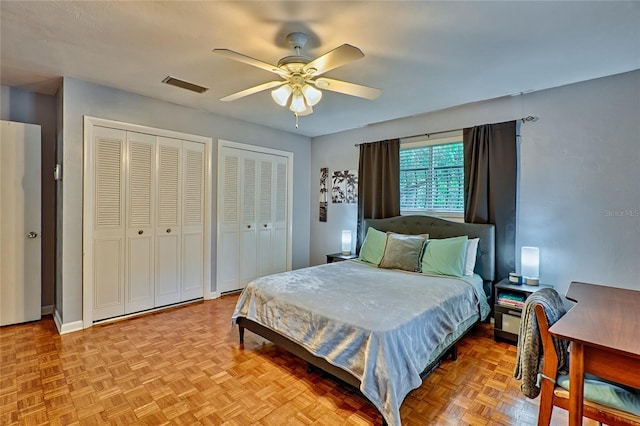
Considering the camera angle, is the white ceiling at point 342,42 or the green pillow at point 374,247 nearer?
the white ceiling at point 342,42

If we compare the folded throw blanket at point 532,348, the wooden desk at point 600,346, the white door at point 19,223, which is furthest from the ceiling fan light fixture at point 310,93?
the white door at point 19,223

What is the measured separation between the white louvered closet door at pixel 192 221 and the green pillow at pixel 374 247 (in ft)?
7.23

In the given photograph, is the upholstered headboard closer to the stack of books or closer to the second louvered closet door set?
the stack of books

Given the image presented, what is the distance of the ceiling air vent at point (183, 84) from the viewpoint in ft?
9.94

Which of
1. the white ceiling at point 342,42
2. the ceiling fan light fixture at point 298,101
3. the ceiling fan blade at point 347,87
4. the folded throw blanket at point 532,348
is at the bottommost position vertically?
the folded throw blanket at point 532,348

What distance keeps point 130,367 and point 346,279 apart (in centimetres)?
194

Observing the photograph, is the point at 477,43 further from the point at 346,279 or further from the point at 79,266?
the point at 79,266

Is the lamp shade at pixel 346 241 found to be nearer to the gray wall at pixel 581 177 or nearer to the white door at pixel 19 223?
the gray wall at pixel 581 177

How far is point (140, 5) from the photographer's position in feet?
6.09

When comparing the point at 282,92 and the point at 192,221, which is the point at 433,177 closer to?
the point at 282,92

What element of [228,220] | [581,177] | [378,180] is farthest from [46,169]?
[581,177]

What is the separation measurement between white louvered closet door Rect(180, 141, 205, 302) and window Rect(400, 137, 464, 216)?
9.14 ft

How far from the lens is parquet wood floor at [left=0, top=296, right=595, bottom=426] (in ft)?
6.10

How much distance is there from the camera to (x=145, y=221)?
3572 millimetres
